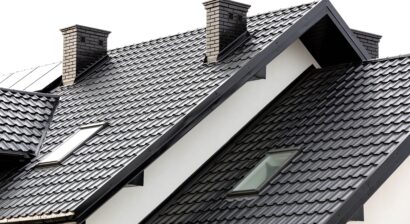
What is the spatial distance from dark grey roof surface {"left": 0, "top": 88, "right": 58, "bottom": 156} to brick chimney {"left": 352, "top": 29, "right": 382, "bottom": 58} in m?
5.52

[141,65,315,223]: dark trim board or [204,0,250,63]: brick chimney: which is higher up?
[204,0,250,63]: brick chimney

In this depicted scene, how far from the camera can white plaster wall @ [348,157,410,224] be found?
1189 cm

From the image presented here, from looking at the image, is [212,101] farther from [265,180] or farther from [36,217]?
[36,217]

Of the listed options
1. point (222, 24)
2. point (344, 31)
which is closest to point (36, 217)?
point (222, 24)

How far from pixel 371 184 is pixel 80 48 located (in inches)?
301

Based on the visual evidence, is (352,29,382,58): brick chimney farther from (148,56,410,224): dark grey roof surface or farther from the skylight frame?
the skylight frame

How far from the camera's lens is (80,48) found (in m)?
17.7

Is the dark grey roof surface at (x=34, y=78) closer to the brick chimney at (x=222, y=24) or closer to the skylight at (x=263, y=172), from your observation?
the brick chimney at (x=222, y=24)

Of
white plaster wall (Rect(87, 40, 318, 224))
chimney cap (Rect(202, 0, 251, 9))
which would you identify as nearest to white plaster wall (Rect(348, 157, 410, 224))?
white plaster wall (Rect(87, 40, 318, 224))

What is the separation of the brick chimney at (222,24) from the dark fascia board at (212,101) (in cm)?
94

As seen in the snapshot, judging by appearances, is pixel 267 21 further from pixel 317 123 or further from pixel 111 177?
pixel 111 177

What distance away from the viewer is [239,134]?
14.4 meters

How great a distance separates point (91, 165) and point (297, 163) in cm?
270

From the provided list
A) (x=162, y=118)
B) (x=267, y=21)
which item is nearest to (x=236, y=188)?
(x=162, y=118)
